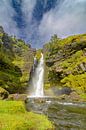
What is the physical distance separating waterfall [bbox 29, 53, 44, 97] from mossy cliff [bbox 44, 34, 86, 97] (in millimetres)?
3107

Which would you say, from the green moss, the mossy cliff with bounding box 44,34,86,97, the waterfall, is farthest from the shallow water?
the waterfall

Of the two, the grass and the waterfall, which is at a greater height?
the waterfall

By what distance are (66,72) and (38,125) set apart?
111 meters

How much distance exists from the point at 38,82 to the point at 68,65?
812 inches

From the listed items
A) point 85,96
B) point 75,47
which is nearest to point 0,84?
point 85,96

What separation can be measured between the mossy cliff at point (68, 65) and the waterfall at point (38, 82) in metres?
3.11

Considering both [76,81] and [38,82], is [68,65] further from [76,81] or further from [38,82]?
[38,82]

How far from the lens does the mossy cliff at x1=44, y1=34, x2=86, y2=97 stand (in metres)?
130

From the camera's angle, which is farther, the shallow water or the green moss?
the green moss

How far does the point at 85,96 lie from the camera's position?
356 feet

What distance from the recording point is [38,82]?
145 m

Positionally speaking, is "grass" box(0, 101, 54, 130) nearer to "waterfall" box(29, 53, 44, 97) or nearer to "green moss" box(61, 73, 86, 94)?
"green moss" box(61, 73, 86, 94)

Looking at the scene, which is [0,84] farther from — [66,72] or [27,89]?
[66,72]

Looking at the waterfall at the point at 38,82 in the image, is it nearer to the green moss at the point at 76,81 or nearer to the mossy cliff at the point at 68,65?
the mossy cliff at the point at 68,65
